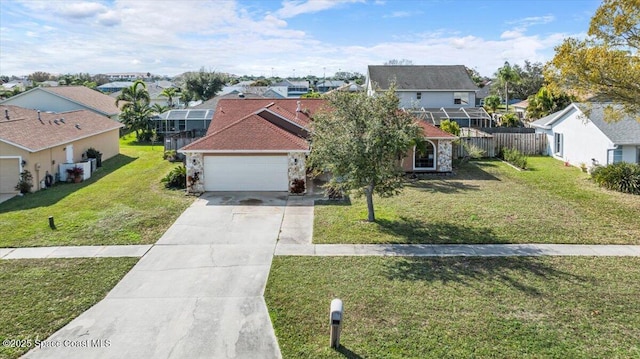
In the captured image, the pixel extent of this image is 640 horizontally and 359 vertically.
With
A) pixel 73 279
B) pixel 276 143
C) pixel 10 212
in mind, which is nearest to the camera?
pixel 73 279

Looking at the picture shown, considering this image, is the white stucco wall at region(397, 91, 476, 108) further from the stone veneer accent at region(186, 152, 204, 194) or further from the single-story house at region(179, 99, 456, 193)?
the stone veneer accent at region(186, 152, 204, 194)

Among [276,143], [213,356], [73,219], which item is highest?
[276,143]

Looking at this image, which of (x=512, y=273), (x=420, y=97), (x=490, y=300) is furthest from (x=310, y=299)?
(x=420, y=97)

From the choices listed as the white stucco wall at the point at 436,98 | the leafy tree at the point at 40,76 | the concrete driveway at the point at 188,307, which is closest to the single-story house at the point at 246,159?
the concrete driveway at the point at 188,307

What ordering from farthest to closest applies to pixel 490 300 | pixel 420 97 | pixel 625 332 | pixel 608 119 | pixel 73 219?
1. pixel 420 97
2. pixel 608 119
3. pixel 73 219
4. pixel 490 300
5. pixel 625 332

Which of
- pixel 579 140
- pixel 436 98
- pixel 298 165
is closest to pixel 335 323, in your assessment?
pixel 298 165

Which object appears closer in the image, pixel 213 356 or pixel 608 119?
pixel 213 356

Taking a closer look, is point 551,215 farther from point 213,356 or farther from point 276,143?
point 213,356
